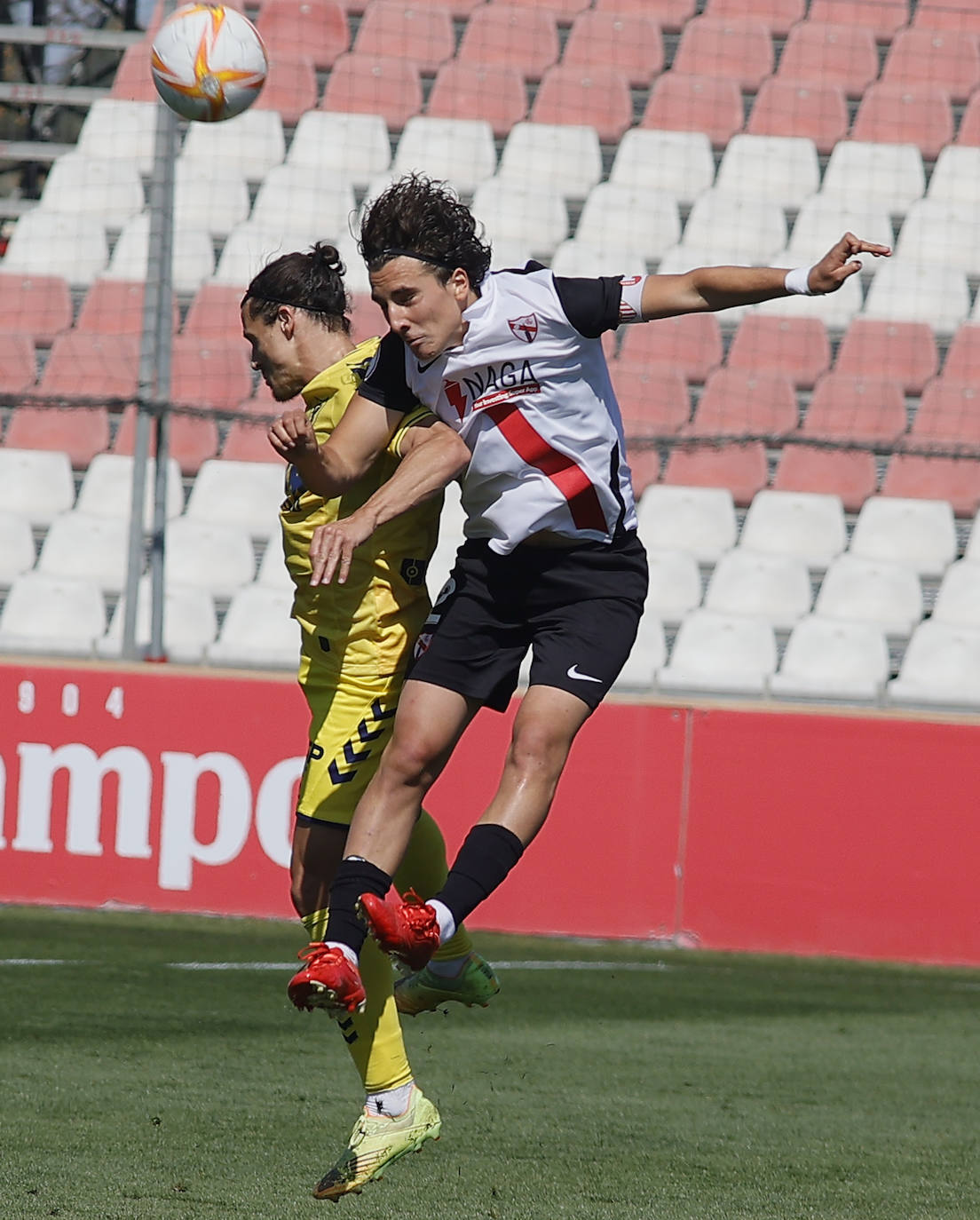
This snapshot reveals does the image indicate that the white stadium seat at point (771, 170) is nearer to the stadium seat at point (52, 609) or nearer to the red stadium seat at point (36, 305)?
the red stadium seat at point (36, 305)

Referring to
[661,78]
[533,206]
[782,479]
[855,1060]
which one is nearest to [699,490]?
[782,479]

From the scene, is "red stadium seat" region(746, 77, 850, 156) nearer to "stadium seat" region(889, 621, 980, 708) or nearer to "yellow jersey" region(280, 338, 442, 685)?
"stadium seat" region(889, 621, 980, 708)

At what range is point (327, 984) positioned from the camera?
3.80m

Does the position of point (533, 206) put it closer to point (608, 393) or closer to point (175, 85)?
point (175, 85)

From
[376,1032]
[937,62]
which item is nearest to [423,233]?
[376,1032]

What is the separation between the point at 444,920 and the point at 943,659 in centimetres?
702

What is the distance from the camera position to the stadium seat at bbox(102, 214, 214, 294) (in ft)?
43.1

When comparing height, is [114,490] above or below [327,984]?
above

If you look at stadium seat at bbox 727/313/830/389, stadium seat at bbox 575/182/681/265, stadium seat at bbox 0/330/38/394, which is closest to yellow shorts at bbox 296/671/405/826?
stadium seat at bbox 727/313/830/389

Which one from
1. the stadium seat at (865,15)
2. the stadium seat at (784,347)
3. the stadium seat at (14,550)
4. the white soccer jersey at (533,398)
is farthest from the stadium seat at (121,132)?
the white soccer jersey at (533,398)

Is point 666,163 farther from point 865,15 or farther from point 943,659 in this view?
point 943,659

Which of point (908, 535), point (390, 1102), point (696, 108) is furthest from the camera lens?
point (696, 108)

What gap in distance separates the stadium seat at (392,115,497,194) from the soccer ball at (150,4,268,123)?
282 inches

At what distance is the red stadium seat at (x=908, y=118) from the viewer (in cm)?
1381
